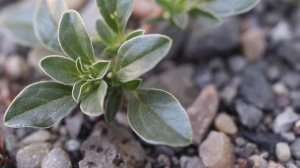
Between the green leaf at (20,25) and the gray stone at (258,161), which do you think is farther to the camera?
the green leaf at (20,25)

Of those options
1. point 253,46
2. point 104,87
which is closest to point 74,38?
point 104,87

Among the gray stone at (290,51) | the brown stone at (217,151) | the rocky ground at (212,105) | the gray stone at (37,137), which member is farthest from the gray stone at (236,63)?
the gray stone at (37,137)

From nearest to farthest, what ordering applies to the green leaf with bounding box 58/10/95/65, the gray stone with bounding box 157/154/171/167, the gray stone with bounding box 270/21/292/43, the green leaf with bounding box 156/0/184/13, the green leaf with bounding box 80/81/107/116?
the green leaf with bounding box 80/81/107/116 → the green leaf with bounding box 58/10/95/65 → the gray stone with bounding box 157/154/171/167 → the green leaf with bounding box 156/0/184/13 → the gray stone with bounding box 270/21/292/43

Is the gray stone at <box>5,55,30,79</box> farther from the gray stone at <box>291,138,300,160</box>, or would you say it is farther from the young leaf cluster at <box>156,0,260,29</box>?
the gray stone at <box>291,138,300,160</box>

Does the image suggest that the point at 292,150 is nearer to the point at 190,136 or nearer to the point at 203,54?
the point at 190,136

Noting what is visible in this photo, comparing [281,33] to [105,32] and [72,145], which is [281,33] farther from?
[72,145]

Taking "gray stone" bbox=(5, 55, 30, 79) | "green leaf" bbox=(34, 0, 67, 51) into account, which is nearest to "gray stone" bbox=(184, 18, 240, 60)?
"green leaf" bbox=(34, 0, 67, 51)

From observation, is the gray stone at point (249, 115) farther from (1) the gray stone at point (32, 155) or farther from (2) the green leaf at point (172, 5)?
(1) the gray stone at point (32, 155)
